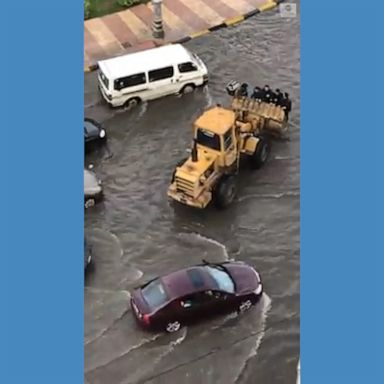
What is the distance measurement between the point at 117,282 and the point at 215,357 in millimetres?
2643

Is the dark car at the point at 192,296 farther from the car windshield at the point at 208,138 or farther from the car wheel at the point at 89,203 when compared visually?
the car wheel at the point at 89,203

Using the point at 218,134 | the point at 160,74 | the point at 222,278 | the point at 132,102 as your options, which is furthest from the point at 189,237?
the point at 160,74

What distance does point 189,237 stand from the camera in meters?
14.9

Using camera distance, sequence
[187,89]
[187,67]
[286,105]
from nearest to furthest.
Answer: [286,105], [187,67], [187,89]

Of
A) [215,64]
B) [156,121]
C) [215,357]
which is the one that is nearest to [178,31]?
[215,64]

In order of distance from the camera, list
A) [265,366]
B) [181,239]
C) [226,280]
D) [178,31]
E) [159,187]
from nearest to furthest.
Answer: [265,366]
[226,280]
[181,239]
[159,187]
[178,31]

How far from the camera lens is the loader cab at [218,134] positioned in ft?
48.7

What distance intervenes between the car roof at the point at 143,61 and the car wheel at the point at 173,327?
24.9 ft

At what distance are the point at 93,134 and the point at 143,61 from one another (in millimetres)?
2717

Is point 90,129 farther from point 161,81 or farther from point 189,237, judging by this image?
point 189,237

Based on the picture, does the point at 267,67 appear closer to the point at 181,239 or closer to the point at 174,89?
the point at 174,89

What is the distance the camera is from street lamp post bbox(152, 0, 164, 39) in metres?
20.3

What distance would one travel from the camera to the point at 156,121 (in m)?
18.2

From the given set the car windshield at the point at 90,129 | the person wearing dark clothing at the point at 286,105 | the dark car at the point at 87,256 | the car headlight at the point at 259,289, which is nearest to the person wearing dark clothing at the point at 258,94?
the person wearing dark clothing at the point at 286,105
